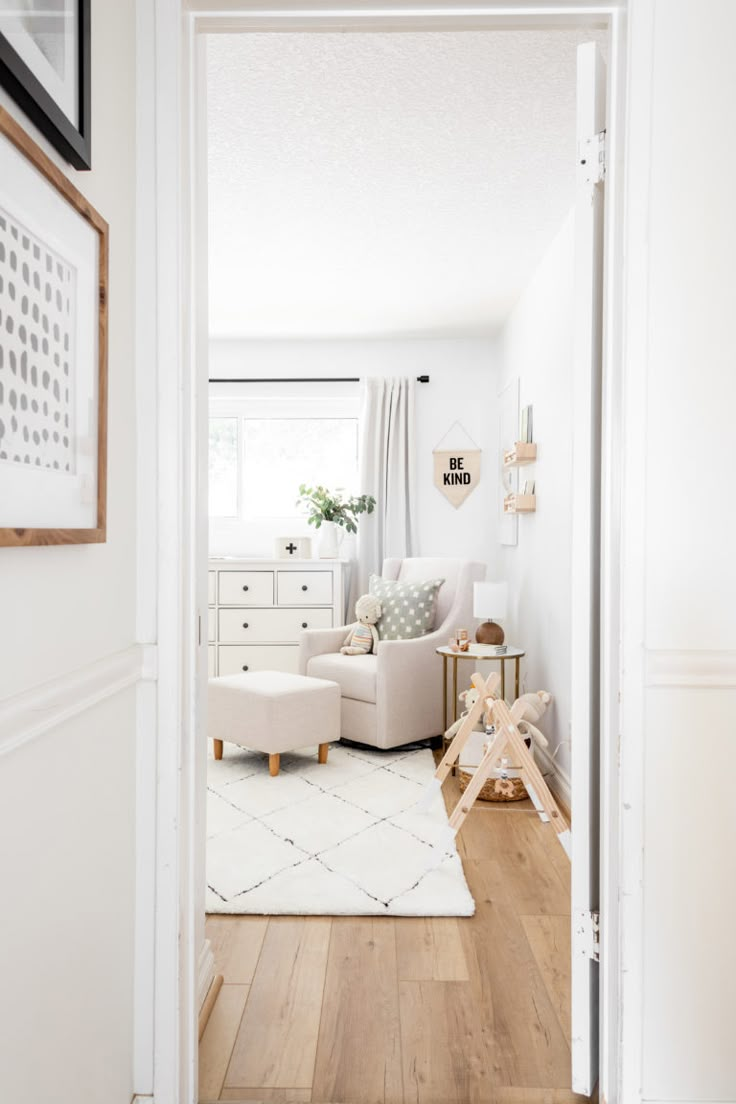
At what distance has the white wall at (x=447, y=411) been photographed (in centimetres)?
564

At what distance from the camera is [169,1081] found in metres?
1.48

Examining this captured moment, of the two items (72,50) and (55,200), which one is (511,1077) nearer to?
(55,200)

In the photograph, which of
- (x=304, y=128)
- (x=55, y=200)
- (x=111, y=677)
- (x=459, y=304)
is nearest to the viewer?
(x=55, y=200)

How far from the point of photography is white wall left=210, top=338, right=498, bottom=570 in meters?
5.64

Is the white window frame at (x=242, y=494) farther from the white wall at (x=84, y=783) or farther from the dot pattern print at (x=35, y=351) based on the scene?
the dot pattern print at (x=35, y=351)

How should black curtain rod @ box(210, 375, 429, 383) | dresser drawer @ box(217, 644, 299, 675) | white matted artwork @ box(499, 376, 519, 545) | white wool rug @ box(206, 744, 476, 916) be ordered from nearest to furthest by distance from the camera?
white wool rug @ box(206, 744, 476, 916) < white matted artwork @ box(499, 376, 519, 545) < dresser drawer @ box(217, 644, 299, 675) < black curtain rod @ box(210, 375, 429, 383)

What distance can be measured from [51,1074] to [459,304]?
4401 mm

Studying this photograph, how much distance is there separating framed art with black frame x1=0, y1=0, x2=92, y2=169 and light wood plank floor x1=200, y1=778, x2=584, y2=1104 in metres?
1.71

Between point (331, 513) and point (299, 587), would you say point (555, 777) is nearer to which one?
point (299, 587)

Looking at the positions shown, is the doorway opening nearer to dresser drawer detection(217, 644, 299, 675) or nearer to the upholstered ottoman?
dresser drawer detection(217, 644, 299, 675)

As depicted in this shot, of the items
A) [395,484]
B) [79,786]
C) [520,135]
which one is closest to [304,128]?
[520,135]

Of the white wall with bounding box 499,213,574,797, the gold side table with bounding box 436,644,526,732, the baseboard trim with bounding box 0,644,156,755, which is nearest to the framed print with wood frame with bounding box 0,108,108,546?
the baseboard trim with bounding box 0,644,156,755

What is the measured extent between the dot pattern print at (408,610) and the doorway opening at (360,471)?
38cm

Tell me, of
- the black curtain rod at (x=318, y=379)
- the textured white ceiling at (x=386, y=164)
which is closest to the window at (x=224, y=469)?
the black curtain rod at (x=318, y=379)
